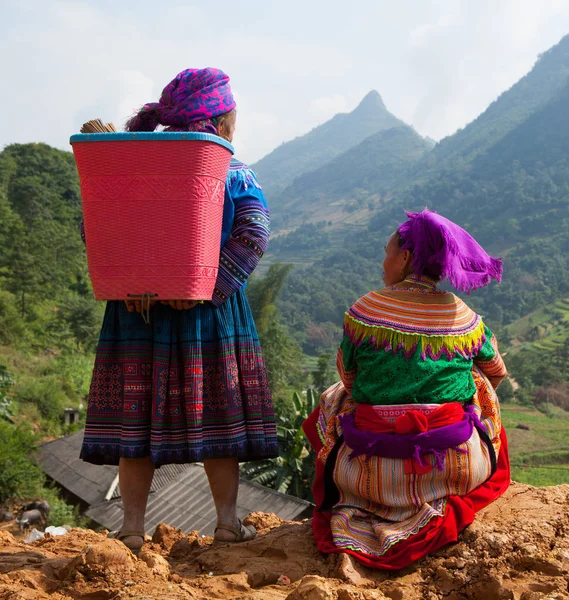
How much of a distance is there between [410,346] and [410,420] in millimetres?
276

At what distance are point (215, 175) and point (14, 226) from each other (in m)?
29.1

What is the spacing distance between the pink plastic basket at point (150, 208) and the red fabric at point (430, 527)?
104 centimetres

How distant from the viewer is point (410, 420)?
7.69 feet

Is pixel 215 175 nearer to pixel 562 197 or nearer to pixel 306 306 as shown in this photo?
pixel 306 306

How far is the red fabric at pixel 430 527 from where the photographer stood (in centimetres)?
225

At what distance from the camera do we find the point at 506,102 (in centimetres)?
16188

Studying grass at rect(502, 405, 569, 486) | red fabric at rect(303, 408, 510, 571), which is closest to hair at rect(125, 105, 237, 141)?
red fabric at rect(303, 408, 510, 571)

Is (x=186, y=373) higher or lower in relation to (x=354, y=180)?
lower

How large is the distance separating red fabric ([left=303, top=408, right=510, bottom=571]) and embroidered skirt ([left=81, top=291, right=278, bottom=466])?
362 millimetres

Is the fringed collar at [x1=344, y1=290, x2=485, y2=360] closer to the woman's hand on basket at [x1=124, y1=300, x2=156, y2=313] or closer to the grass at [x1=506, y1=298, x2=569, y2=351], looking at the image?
the woman's hand on basket at [x1=124, y1=300, x2=156, y2=313]

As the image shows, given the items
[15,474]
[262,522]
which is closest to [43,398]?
[15,474]

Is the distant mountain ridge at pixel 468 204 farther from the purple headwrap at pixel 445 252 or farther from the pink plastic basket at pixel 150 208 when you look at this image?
the pink plastic basket at pixel 150 208

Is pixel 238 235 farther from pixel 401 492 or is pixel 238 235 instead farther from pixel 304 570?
pixel 304 570

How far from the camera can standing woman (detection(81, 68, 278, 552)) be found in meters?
2.43
